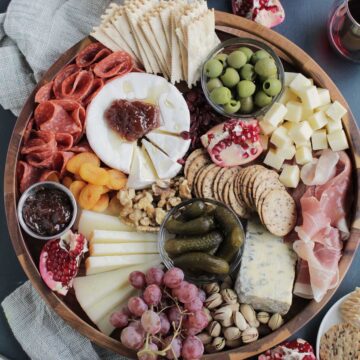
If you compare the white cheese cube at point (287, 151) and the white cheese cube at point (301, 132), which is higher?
the white cheese cube at point (301, 132)

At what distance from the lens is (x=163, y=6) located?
2.07 meters

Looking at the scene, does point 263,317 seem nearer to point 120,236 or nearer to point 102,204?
point 120,236

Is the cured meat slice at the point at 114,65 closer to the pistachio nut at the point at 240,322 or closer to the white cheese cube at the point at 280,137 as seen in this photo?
the white cheese cube at the point at 280,137

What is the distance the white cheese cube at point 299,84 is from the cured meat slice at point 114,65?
0.55 meters

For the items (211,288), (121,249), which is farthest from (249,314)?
(121,249)

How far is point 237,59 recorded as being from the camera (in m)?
2.09

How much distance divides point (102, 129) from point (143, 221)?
345mm

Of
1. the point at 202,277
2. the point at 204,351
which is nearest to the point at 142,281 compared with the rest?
the point at 202,277

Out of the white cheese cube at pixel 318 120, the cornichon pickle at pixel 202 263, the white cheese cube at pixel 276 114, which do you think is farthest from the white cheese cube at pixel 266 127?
the cornichon pickle at pixel 202 263

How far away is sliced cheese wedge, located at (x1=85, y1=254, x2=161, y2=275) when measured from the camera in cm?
205

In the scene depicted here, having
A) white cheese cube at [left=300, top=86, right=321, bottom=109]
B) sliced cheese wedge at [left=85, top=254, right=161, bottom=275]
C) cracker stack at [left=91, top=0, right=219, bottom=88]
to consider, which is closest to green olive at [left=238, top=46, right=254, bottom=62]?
cracker stack at [left=91, top=0, right=219, bottom=88]

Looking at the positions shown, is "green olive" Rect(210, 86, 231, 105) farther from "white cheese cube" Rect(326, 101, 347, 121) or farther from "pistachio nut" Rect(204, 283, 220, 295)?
"pistachio nut" Rect(204, 283, 220, 295)

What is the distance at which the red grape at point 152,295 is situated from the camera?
188 cm

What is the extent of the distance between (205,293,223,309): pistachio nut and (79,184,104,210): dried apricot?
19.2 inches
